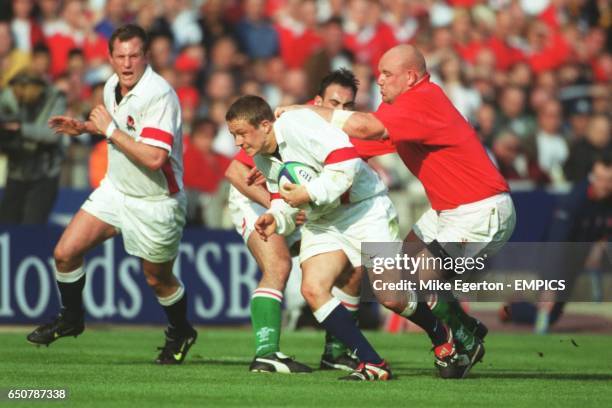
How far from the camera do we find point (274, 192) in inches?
426

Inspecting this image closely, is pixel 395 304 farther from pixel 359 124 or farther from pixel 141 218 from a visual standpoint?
pixel 141 218

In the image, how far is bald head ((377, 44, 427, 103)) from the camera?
1055 cm

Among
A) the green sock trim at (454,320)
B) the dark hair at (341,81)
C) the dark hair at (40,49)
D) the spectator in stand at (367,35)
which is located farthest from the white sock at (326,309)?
the spectator in stand at (367,35)

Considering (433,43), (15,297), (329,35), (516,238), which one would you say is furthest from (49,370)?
(433,43)

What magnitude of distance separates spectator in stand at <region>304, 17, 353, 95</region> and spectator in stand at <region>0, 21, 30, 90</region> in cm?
408

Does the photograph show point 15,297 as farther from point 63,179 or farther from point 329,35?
point 329,35

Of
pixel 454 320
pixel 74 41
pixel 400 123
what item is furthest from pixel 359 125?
pixel 74 41

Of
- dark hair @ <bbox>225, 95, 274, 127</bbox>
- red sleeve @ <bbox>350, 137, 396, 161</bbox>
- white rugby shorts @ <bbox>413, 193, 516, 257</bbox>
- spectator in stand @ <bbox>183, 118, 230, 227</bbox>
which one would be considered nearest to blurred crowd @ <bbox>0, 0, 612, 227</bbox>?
spectator in stand @ <bbox>183, 118, 230, 227</bbox>

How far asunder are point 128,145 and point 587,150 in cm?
1124

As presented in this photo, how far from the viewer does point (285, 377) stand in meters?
10.5

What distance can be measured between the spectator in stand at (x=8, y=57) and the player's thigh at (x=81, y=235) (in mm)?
7440

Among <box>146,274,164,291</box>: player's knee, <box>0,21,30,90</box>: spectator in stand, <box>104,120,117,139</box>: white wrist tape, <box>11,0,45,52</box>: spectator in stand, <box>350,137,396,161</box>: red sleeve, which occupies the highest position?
<box>11,0,45,52</box>: spectator in stand

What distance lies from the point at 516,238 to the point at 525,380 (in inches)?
306

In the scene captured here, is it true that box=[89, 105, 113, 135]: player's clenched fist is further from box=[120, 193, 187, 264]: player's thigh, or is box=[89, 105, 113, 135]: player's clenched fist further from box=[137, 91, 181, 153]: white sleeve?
box=[120, 193, 187, 264]: player's thigh
